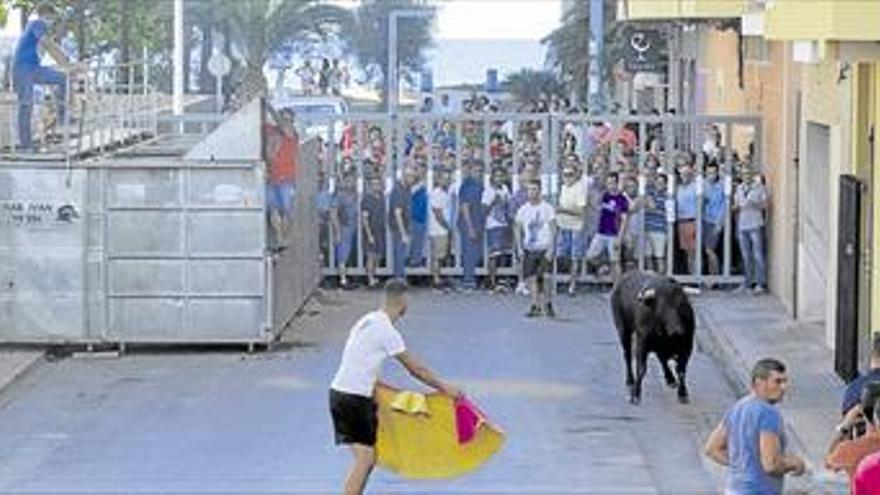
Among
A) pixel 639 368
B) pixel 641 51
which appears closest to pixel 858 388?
pixel 639 368

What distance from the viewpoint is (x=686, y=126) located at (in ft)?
106

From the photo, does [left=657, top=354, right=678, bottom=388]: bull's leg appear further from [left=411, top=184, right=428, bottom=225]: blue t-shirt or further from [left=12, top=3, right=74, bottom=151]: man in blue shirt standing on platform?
[left=411, top=184, right=428, bottom=225]: blue t-shirt

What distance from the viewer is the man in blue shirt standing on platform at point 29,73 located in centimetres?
2595

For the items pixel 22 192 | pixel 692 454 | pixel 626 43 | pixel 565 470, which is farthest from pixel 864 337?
pixel 626 43

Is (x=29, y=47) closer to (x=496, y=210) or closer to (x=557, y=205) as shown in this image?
(x=496, y=210)

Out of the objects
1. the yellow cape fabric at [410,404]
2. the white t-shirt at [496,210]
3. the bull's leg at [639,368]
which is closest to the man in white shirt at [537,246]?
the white t-shirt at [496,210]

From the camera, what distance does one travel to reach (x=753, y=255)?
30.1 metres

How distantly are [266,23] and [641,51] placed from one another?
21.2 metres

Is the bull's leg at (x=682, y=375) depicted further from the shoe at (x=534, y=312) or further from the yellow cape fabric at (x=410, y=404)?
the shoe at (x=534, y=312)

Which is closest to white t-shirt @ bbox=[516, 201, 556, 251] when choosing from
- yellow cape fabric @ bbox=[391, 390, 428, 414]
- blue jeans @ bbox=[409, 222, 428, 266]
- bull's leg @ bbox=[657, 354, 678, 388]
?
blue jeans @ bbox=[409, 222, 428, 266]

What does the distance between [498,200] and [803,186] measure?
188 inches

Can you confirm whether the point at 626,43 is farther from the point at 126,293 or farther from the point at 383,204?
the point at 126,293

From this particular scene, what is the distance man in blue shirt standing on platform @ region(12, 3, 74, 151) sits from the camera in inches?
1022

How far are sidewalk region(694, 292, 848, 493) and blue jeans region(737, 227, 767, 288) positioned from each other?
0.40 metres
